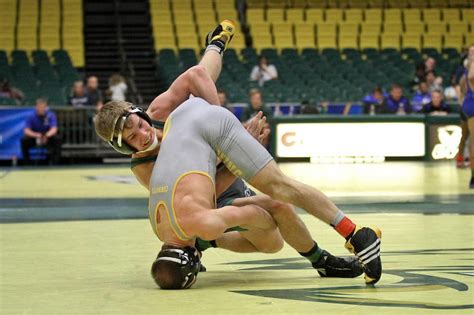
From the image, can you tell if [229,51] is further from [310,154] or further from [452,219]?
[452,219]

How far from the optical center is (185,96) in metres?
7.09

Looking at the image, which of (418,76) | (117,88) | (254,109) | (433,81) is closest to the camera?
(254,109)

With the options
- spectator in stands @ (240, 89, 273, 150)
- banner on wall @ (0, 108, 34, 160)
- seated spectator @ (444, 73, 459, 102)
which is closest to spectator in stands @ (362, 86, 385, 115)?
spectator in stands @ (240, 89, 273, 150)

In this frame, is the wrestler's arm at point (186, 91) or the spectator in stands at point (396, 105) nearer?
the wrestler's arm at point (186, 91)

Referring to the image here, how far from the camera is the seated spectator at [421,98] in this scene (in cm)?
2289

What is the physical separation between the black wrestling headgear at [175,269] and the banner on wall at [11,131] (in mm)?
15077

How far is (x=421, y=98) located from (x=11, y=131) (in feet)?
27.1

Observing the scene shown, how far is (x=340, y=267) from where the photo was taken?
6.44m

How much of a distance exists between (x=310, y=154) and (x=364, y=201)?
8.68 m

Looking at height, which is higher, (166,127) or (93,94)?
(166,127)

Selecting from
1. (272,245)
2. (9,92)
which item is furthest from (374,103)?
(272,245)

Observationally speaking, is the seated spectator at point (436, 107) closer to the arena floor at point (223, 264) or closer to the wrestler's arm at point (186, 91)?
the arena floor at point (223, 264)

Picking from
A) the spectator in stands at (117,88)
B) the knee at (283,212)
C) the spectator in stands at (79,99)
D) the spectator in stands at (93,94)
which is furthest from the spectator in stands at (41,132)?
the knee at (283,212)

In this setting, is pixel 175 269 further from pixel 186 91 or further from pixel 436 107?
pixel 436 107
